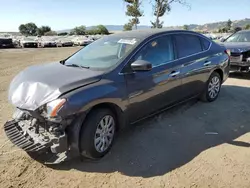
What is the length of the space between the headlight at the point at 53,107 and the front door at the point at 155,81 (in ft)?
3.64

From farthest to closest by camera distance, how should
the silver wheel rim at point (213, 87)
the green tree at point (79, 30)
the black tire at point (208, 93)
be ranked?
the green tree at point (79, 30) → the silver wheel rim at point (213, 87) → the black tire at point (208, 93)

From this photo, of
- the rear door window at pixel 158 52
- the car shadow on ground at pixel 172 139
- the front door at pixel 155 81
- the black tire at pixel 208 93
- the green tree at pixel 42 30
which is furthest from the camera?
the green tree at pixel 42 30

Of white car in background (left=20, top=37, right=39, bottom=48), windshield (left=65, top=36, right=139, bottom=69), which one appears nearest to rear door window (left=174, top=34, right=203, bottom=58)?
windshield (left=65, top=36, right=139, bottom=69)

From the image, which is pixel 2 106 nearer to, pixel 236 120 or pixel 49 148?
pixel 49 148

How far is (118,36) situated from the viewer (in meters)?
4.64

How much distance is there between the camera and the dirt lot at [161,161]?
315cm

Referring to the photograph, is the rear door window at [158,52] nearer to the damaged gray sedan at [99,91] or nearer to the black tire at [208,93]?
the damaged gray sedan at [99,91]

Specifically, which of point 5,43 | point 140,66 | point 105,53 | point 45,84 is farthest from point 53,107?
point 5,43

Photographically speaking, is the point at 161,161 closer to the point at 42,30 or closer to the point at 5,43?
the point at 5,43

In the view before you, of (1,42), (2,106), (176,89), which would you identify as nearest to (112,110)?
(176,89)

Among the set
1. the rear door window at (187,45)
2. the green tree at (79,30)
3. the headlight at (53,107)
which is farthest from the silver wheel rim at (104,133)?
the green tree at (79,30)

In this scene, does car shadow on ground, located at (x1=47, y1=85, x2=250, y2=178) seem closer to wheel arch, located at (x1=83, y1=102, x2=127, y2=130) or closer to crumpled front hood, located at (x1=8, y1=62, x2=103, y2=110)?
wheel arch, located at (x1=83, y1=102, x2=127, y2=130)

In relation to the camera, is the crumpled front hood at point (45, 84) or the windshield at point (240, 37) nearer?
the crumpled front hood at point (45, 84)

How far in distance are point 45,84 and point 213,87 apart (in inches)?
156
